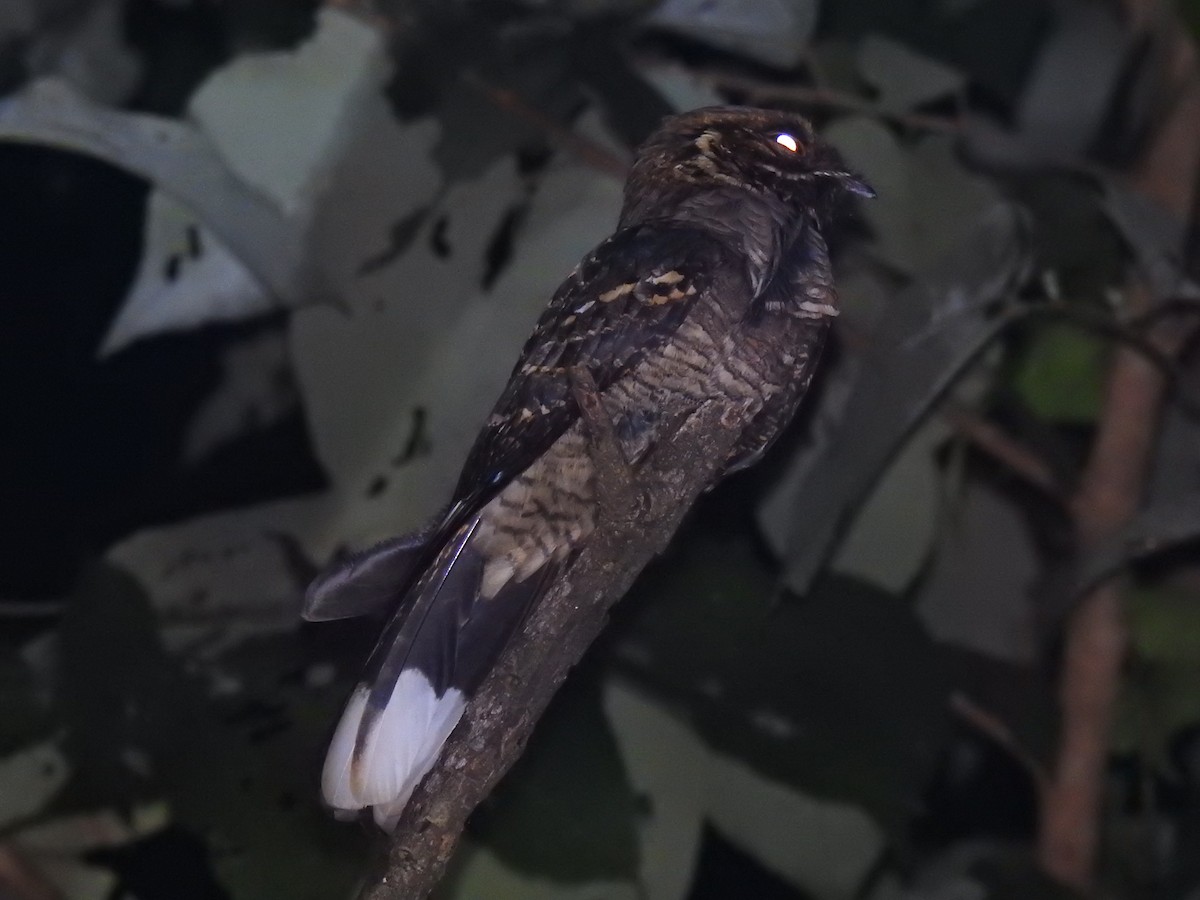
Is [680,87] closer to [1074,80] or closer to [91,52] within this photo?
[1074,80]

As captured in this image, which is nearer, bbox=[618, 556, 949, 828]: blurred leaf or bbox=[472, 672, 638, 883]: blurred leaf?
bbox=[472, 672, 638, 883]: blurred leaf

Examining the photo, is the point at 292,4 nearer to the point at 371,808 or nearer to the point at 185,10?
the point at 185,10

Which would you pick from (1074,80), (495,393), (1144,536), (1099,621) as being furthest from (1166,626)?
(495,393)

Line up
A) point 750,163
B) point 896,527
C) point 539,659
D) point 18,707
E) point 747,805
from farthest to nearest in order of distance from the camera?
point 896,527 < point 747,805 < point 18,707 < point 750,163 < point 539,659

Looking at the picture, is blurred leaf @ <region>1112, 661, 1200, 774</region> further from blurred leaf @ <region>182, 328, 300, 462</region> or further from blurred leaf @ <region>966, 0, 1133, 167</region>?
blurred leaf @ <region>182, 328, 300, 462</region>

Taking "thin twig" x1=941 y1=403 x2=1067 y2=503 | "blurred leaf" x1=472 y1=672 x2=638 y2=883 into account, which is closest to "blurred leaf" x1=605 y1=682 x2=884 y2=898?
"blurred leaf" x1=472 y1=672 x2=638 y2=883

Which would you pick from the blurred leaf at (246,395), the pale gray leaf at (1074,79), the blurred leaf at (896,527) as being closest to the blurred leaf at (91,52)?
the blurred leaf at (246,395)

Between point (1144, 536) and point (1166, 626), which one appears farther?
point (1166, 626)
